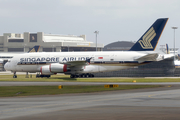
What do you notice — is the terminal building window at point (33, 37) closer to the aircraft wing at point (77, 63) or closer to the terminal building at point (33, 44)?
the terminal building at point (33, 44)

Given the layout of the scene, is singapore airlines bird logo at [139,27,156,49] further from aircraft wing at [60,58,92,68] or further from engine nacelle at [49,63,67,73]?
engine nacelle at [49,63,67,73]

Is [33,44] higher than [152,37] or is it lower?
higher

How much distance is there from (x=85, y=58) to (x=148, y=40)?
11.7m

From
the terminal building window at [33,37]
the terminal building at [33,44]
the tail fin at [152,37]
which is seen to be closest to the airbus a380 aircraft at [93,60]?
the tail fin at [152,37]

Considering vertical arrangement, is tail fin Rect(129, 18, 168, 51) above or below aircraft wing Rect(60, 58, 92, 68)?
above

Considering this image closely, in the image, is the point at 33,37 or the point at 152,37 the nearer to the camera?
the point at 152,37

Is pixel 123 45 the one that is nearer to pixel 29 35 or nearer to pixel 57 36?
pixel 57 36

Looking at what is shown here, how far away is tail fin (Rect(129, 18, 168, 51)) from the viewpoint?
51938 millimetres

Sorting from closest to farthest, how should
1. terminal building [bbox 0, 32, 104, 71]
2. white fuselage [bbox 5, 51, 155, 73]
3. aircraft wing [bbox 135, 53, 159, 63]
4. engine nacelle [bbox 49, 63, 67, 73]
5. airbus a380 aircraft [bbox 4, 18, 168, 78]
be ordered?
aircraft wing [bbox 135, 53, 159, 63]
engine nacelle [bbox 49, 63, 67, 73]
airbus a380 aircraft [bbox 4, 18, 168, 78]
white fuselage [bbox 5, 51, 155, 73]
terminal building [bbox 0, 32, 104, 71]

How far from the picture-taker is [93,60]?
5109 centimetres

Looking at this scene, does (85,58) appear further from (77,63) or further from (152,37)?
(152,37)

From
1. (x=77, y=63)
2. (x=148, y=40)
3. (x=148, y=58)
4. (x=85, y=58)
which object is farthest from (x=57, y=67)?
(x=148, y=40)

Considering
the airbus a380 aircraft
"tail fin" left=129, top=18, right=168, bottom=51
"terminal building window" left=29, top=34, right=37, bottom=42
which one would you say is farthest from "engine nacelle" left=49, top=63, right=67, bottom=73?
"terminal building window" left=29, top=34, right=37, bottom=42

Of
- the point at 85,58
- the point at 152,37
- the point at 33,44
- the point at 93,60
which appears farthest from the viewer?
the point at 33,44
